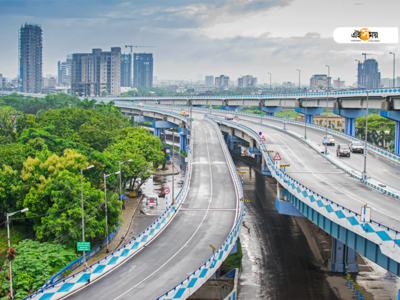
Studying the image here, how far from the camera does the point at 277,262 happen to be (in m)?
52.0

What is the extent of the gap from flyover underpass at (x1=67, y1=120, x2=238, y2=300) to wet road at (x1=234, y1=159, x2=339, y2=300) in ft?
22.7

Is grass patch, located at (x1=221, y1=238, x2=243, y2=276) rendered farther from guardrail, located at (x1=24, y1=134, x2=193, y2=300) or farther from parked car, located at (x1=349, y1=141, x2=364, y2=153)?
parked car, located at (x1=349, y1=141, x2=364, y2=153)

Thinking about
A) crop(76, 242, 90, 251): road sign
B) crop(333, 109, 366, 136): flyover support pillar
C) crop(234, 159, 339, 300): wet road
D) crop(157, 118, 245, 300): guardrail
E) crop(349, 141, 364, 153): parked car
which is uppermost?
crop(333, 109, 366, 136): flyover support pillar

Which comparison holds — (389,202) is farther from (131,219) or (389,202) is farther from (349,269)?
(131,219)

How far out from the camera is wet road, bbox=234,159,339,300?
44438mm

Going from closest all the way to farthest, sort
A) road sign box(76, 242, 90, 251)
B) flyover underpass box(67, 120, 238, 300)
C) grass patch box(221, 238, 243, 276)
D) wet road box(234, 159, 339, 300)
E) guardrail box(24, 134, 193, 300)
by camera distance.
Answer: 1. guardrail box(24, 134, 193, 300)
2. flyover underpass box(67, 120, 238, 300)
3. road sign box(76, 242, 90, 251)
4. wet road box(234, 159, 339, 300)
5. grass patch box(221, 238, 243, 276)

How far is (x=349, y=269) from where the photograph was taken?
48250 millimetres

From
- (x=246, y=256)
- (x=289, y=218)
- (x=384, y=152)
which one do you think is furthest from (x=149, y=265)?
(x=384, y=152)

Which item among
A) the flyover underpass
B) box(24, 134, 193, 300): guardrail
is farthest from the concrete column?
box(24, 134, 193, 300): guardrail

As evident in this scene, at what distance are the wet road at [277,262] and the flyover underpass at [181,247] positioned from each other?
6.93 meters

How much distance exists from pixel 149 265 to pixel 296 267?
70.2 feet

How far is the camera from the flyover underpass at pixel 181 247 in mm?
30969

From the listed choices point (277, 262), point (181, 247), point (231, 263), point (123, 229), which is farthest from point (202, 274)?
point (123, 229)

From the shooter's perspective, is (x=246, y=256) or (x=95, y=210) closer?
(x=95, y=210)
